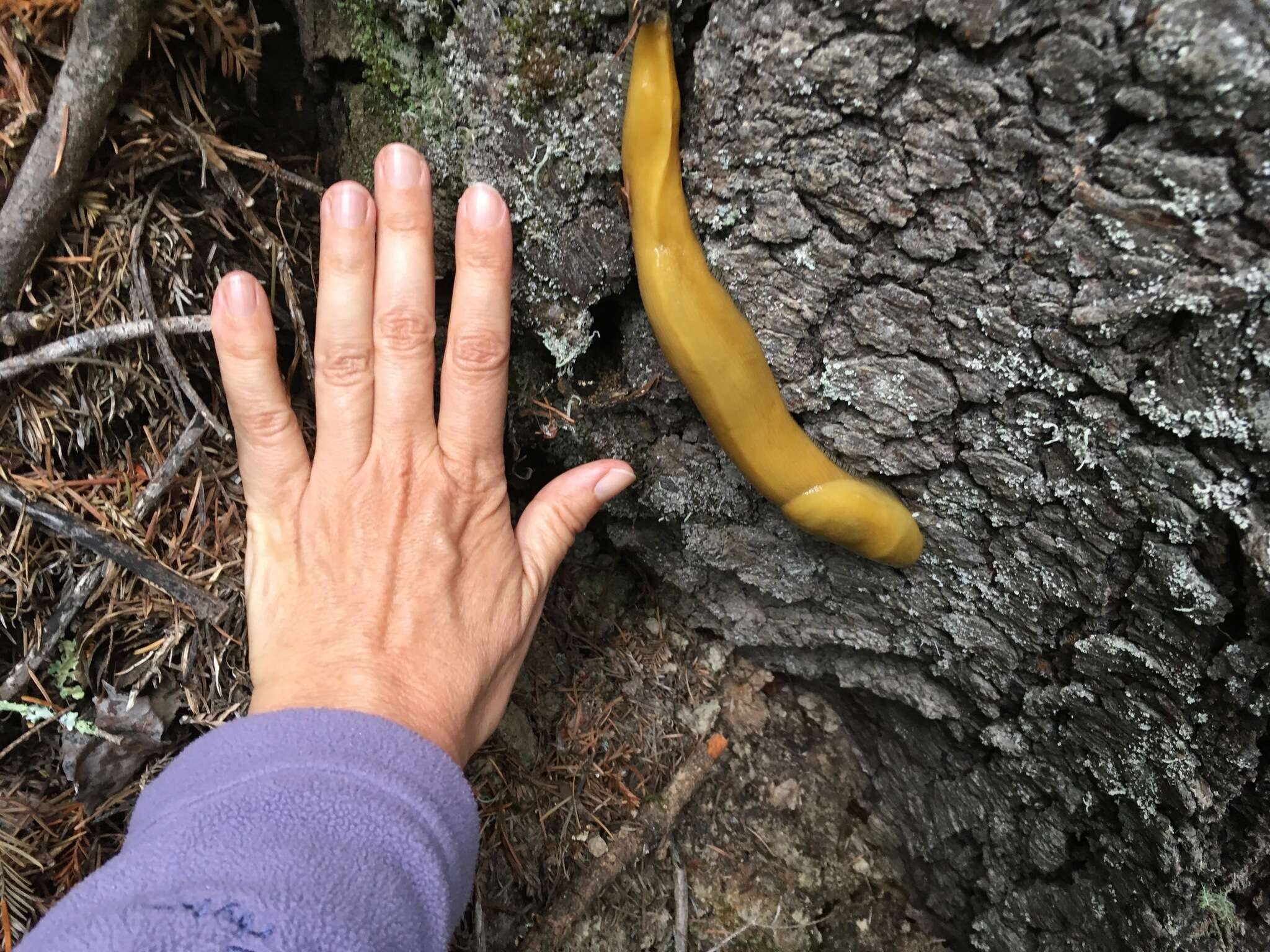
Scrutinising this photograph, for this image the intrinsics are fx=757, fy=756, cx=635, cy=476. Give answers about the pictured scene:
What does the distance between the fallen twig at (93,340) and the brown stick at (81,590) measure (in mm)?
247

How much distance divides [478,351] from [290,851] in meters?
1.16

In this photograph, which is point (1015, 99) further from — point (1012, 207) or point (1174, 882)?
point (1174, 882)

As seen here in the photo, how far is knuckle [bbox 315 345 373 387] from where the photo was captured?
1.89 metres

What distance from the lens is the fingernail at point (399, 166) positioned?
5.93ft

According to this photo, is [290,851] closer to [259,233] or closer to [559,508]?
[559,508]

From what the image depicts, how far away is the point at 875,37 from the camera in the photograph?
1.48 meters

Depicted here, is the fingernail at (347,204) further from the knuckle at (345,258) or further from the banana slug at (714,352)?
the banana slug at (714,352)

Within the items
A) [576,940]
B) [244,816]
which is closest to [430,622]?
[244,816]

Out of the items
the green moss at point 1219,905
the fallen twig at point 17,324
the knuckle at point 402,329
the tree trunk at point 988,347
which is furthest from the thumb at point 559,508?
the green moss at point 1219,905

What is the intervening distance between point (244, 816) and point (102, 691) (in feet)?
3.08

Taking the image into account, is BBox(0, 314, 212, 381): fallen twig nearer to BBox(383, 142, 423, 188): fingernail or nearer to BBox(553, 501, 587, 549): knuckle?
BBox(383, 142, 423, 188): fingernail

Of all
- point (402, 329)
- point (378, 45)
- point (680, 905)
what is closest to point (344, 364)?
point (402, 329)

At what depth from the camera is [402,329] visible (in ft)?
6.21

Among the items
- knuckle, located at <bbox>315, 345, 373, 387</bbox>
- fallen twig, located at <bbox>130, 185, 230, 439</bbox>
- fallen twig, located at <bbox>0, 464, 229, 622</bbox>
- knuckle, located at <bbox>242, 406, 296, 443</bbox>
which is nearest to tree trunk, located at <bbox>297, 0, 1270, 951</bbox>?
knuckle, located at <bbox>315, 345, 373, 387</bbox>
